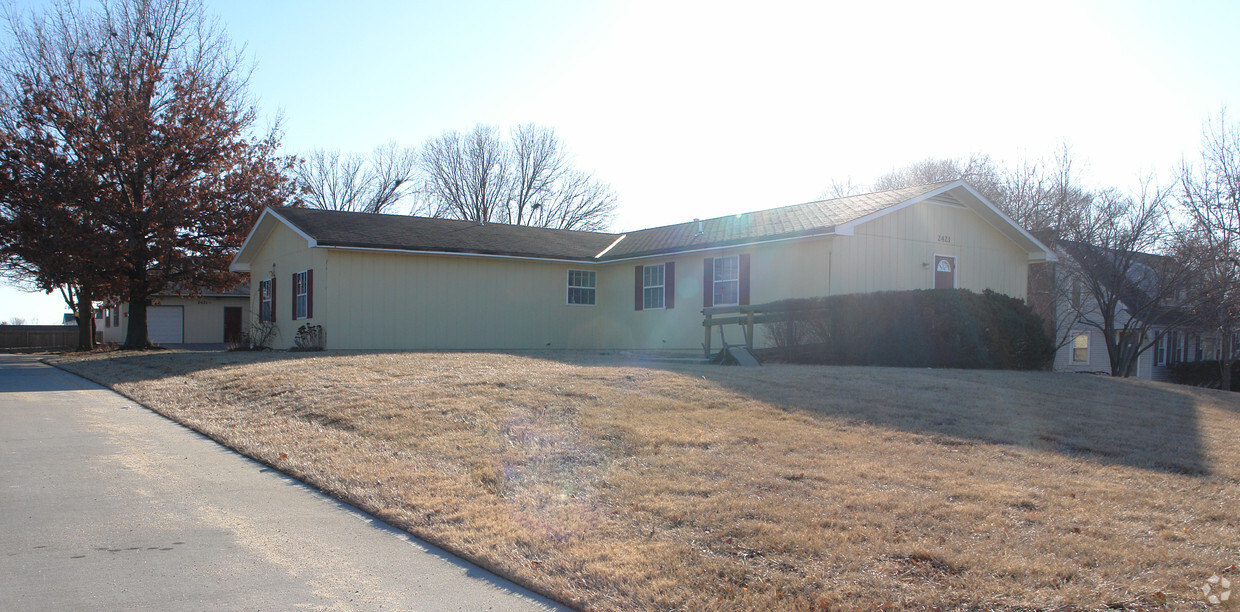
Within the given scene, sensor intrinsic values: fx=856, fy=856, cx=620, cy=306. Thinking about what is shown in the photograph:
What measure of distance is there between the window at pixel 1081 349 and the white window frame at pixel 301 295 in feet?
A: 85.0

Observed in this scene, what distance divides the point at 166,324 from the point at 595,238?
23.8 meters

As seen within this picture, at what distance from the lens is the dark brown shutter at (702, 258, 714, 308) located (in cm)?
2030

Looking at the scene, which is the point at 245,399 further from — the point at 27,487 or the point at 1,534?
the point at 1,534

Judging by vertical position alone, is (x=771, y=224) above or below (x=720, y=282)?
above

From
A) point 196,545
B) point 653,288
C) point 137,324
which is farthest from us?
point 137,324

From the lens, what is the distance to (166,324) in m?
39.6

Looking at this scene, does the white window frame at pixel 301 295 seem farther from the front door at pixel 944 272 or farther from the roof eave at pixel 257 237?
the front door at pixel 944 272

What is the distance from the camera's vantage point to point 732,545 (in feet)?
16.2

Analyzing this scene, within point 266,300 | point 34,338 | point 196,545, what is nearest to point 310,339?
point 266,300

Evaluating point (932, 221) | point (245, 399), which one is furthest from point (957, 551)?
point (932, 221)

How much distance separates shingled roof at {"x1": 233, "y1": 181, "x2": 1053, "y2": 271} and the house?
56 millimetres

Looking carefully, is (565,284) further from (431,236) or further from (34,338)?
(34,338)

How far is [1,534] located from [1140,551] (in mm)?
6809

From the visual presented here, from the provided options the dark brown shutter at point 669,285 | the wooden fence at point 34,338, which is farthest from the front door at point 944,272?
the wooden fence at point 34,338
